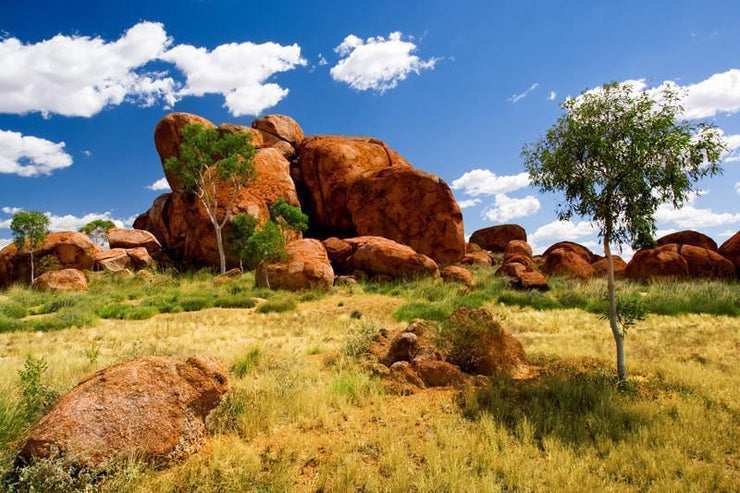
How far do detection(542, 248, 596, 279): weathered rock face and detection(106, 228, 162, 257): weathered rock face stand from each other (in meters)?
28.9

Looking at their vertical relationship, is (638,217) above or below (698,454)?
above

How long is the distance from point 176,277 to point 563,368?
25.7m

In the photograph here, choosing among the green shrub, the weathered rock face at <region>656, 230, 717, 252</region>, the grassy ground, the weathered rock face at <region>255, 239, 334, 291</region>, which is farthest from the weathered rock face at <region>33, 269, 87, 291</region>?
the weathered rock face at <region>656, 230, 717, 252</region>

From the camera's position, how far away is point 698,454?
4.98 m

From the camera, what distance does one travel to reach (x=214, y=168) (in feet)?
105

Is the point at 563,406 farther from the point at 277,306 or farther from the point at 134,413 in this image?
the point at 277,306

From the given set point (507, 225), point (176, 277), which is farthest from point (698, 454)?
point (507, 225)

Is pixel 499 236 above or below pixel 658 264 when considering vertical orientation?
above

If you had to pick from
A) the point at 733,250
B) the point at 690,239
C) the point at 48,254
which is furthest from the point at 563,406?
the point at 48,254

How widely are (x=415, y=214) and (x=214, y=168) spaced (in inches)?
614

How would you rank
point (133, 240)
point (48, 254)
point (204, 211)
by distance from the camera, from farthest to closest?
point (133, 240) < point (204, 211) < point (48, 254)

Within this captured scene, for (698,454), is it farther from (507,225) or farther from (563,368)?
(507,225)

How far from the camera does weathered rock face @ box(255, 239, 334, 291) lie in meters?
21.7

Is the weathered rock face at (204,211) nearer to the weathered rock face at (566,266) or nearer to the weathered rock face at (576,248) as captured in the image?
the weathered rock face at (566,266)
